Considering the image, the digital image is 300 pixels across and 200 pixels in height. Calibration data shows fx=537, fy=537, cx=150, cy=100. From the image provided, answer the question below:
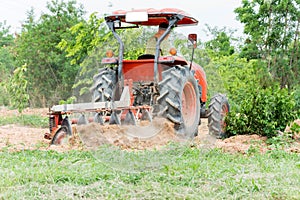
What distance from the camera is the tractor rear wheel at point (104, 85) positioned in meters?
8.19

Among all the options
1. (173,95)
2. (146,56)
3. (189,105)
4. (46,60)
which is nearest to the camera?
(173,95)

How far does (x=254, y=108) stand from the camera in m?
9.28

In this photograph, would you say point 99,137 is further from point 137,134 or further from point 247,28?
point 247,28

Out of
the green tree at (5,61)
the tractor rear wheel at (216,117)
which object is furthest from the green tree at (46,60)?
the tractor rear wheel at (216,117)

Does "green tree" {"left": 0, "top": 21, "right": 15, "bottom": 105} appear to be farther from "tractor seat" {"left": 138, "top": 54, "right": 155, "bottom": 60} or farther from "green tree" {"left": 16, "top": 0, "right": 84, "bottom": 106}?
"tractor seat" {"left": 138, "top": 54, "right": 155, "bottom": 60}

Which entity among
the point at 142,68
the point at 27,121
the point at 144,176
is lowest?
the point at 27,121

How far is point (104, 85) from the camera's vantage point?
825 centimetres

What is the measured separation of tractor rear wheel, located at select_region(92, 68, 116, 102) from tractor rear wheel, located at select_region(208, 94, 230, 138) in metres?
2.28

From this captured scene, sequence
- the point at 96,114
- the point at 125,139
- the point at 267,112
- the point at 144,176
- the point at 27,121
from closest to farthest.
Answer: the point at 144,176 < the point at 125,139 < the point at 96,114 < the point at 267,112 < the point at 27,121

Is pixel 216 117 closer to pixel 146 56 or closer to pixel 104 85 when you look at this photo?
pixel 146 56

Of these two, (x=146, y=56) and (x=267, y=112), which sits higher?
(x=146, y=56)

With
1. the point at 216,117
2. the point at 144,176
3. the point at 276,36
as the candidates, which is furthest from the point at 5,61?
the point at 144,176

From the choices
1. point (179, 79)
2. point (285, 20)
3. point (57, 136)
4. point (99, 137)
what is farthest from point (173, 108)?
point (285, 20)

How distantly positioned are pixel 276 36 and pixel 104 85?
11708 millimetres
